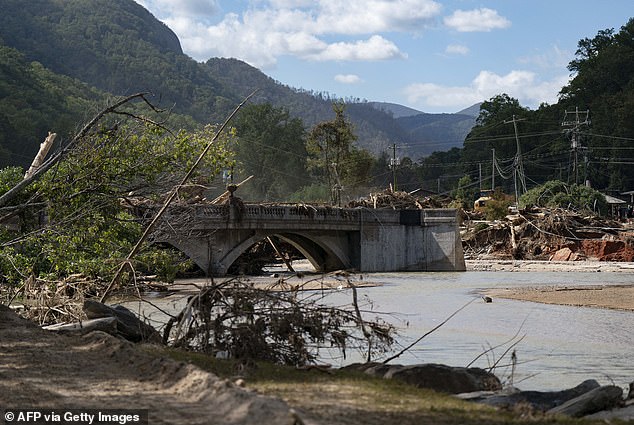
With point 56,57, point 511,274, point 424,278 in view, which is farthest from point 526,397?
point 56,57

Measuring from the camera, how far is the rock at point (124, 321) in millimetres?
13703

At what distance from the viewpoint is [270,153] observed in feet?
413

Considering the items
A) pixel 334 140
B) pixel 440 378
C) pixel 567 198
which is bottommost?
pixel 440 378

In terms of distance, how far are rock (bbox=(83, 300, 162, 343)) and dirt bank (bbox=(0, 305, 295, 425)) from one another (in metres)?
1.64

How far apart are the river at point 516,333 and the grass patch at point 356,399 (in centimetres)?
393

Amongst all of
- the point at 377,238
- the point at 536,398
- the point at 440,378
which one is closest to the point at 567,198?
the point at 377,238

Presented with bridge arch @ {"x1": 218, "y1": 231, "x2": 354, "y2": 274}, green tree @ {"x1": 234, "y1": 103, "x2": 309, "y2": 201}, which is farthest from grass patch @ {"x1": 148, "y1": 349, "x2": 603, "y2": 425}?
green tree @ {"x1": 234, "y1": 103, "x2": 309, "y2": 201}

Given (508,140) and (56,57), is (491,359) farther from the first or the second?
(56,57)

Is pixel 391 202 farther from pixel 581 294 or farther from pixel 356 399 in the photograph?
pixel 356 399

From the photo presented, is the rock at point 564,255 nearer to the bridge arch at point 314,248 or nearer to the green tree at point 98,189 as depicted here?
the bridge arch at point 314,248

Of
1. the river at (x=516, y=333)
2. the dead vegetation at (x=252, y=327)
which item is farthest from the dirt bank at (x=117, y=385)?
the river at (x=516, y=333)

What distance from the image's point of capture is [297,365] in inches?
445

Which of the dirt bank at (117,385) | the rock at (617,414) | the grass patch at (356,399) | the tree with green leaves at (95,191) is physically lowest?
the rock at (617,414)

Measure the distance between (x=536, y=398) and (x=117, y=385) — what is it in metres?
4.19
